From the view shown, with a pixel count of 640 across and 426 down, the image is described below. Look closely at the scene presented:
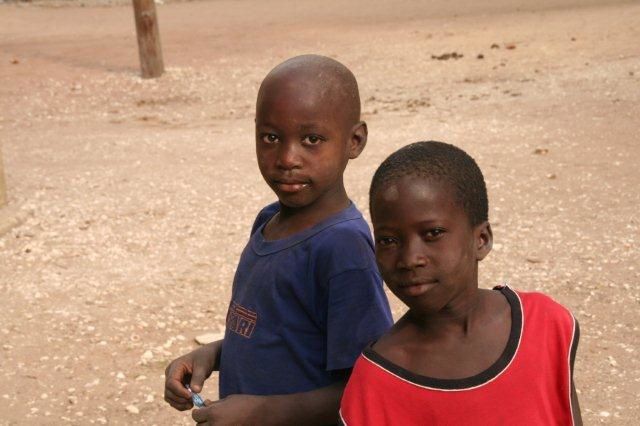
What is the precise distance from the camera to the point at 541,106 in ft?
29.8

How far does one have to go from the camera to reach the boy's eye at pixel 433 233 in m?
1.85

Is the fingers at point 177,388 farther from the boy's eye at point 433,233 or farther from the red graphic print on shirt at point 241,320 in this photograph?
the boy's eye at point 433,233

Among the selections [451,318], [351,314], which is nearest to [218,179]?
[351,314]

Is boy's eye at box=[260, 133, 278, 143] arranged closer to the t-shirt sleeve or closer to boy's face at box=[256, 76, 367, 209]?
boy's face at box=[256, 76, 367, 209]

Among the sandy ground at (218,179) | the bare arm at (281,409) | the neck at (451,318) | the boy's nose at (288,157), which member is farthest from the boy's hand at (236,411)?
the sandy ground at (218,179)

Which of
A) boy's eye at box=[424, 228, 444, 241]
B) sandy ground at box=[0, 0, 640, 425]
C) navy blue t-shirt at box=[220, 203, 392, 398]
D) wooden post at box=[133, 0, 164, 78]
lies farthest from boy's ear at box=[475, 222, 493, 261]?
wooden post at box=[133, 0, 164, 78]

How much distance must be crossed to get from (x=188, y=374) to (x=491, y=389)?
88cm

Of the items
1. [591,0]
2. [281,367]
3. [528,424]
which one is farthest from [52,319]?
[591,0]

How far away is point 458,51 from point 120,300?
8.63 meters

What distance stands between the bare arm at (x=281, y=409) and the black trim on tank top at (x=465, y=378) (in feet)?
0.80

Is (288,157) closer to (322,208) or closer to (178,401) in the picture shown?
(322,208)

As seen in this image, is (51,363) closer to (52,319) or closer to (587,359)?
(52,319)

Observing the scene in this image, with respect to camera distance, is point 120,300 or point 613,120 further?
point 613,120

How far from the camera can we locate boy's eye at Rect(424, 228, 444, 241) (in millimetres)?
1852
